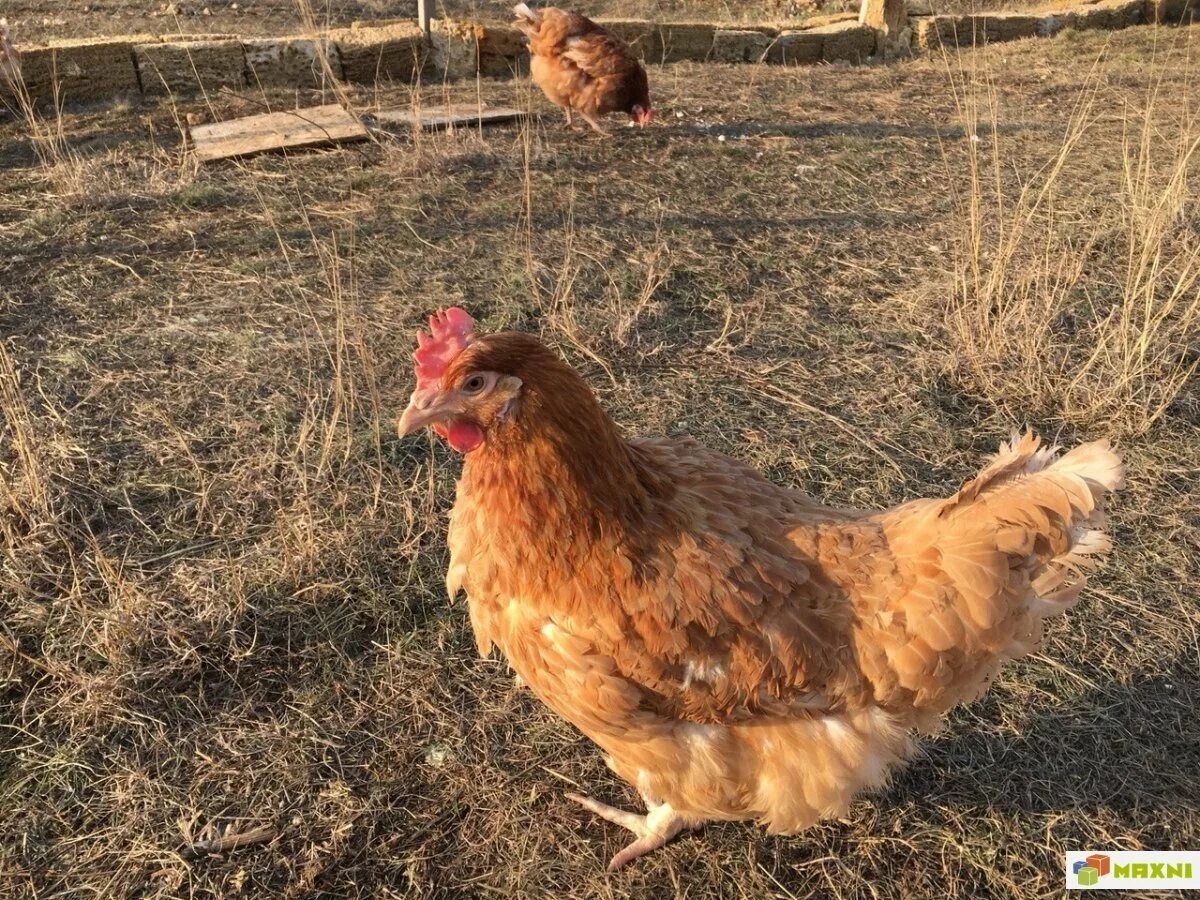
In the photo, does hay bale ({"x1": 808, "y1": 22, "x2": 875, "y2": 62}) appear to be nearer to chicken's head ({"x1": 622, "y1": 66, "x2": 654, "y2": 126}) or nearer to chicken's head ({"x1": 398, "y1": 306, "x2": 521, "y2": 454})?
chicken's head ({"x1": 622, "y1": 66, "x2": 654, "y2": 126})

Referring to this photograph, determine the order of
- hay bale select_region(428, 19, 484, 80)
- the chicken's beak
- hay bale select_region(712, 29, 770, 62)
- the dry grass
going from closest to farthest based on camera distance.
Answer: the chicken's beak < the dry grass < hay bale select_region(428, 19, 484, 80) < hay bale select_region(712, 29, 770, 62)

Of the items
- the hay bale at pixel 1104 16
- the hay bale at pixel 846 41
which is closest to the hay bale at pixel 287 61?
the hay bale at pixel 846 41

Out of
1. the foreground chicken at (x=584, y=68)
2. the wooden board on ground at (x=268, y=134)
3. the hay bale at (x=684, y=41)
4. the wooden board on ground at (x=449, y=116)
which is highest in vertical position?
the hay bale at (x=684, y=41)

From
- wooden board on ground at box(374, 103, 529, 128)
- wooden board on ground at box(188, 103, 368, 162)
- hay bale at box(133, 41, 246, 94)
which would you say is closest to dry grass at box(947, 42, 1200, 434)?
wooden board on ground at box(374, 103, 529, 128)

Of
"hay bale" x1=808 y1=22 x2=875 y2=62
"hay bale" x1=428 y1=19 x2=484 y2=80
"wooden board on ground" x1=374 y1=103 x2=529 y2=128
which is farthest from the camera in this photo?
"hay bale" x1=808 y1=22 x2=875 y2=62

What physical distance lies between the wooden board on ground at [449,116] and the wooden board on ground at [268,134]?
0.35 metres

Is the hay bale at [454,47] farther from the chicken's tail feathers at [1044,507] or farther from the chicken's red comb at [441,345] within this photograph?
the chicken's tail feathers at [1044,507]

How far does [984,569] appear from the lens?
1.54 m

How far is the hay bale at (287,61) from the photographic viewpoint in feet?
21.3

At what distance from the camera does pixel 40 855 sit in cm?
188

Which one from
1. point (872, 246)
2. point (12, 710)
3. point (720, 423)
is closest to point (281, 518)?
point (12, 710)

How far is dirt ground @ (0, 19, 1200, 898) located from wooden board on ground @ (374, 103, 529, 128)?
38cm

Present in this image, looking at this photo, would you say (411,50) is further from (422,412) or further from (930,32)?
(422,412)

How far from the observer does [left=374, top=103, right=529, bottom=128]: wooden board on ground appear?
5.70m
